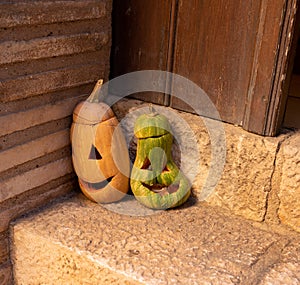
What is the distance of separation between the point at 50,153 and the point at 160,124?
380 millimetres

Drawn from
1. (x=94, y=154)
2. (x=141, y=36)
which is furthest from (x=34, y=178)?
(x=141, y=36)

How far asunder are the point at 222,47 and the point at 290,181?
461 millimetres

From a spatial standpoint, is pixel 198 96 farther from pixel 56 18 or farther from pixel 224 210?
pixel 56 18

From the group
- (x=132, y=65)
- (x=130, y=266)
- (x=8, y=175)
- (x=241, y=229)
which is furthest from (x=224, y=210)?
(x=8, y=175)

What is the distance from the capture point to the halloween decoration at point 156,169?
1.63m

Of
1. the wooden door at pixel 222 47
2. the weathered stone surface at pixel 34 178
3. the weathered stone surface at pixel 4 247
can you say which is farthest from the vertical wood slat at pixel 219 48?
the weathered stone surface at pixel 4 247

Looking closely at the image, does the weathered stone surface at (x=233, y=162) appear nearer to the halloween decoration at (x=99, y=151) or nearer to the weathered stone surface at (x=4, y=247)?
the halloween decoration at (x=99, y=151)

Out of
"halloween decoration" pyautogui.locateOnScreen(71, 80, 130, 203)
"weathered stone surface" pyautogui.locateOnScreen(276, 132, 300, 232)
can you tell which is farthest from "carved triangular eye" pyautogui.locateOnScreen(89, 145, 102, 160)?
"weathered stone surface" pyautogui.locateOnScreen(276, 132, 300, 232)

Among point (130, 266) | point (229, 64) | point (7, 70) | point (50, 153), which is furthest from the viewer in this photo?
point (50, 153)

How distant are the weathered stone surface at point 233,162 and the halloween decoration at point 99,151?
0.42ft

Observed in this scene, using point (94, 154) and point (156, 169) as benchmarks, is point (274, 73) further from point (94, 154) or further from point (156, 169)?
point (94, 154)

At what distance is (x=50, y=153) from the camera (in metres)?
1.68

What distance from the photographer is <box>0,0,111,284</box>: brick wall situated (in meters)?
1.48

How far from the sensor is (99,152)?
5.42ft
